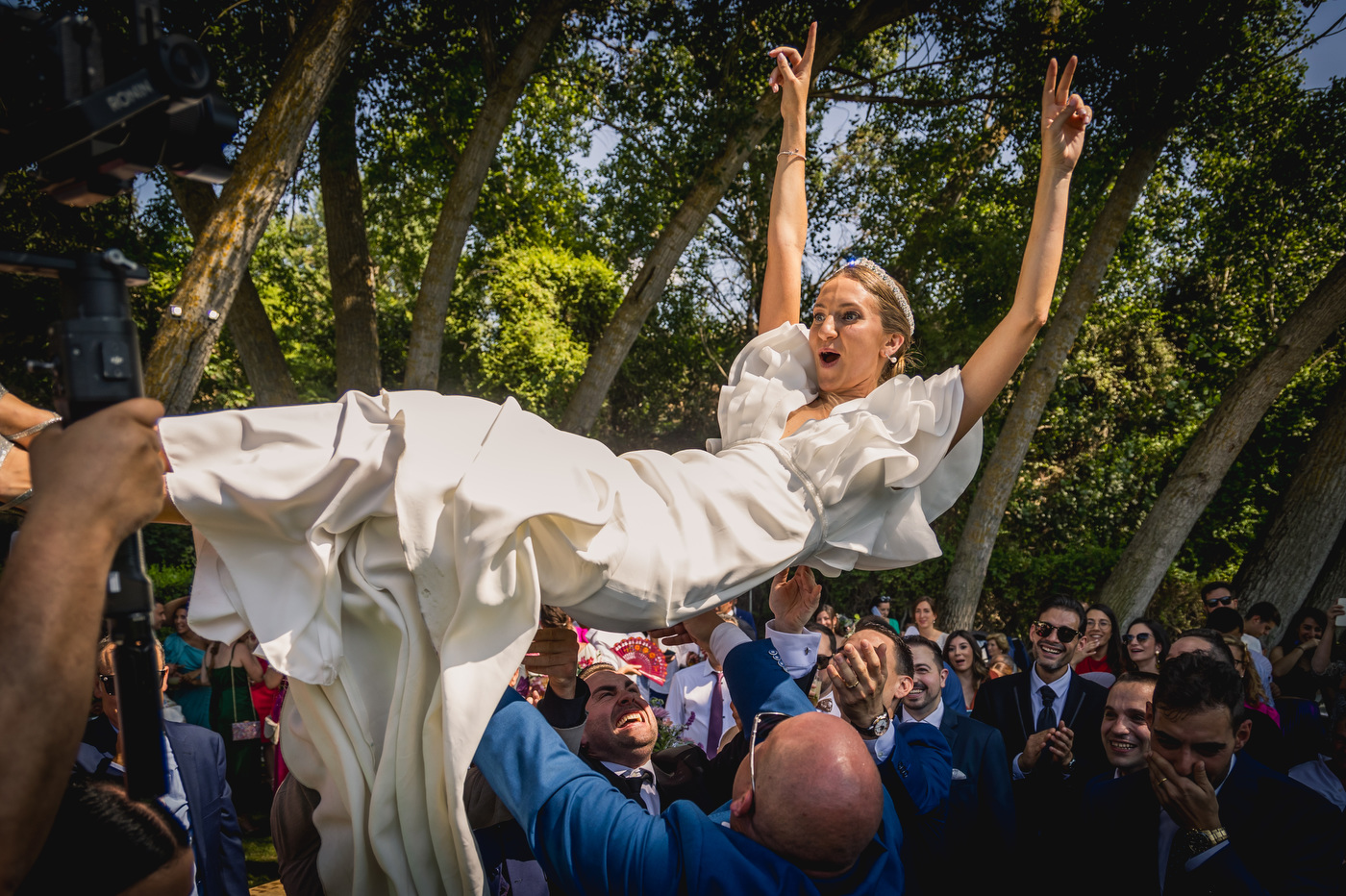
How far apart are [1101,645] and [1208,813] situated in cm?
407

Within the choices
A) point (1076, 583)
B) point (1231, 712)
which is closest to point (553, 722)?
point (1231, 712)

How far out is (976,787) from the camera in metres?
3.94

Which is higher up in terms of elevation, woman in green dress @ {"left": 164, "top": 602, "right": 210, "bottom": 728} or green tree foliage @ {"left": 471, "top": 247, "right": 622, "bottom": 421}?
green tree foliage @ {"left": 471, "top": 247, "right": 622, "bottom": 421}

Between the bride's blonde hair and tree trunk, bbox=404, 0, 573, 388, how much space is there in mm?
5245

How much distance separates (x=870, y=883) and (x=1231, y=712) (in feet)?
6.39

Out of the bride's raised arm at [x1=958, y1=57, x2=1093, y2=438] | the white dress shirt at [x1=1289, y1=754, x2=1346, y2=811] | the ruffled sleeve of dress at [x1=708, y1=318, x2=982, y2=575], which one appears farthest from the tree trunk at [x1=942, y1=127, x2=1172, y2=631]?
the ruffled sleeve of dress at [x1=708, y1=318, x2=982, y2=575]

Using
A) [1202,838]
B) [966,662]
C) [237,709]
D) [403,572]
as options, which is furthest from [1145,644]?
[237,709]

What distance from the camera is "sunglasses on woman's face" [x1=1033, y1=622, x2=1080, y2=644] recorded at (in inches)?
206

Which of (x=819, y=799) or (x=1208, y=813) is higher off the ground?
(x=819, y=799)

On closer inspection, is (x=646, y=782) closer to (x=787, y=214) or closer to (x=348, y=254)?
(x=787, y=214)

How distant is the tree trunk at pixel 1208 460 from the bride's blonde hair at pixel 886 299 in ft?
26.1

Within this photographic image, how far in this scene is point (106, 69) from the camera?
1.46 m

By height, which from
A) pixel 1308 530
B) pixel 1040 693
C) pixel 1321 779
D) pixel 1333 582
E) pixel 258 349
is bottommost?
pixel 1333 582

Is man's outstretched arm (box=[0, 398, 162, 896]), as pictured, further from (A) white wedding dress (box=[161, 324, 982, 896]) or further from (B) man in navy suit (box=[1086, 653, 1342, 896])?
(B) man in navy suit (box=[1086, 653, 1342, 896])
